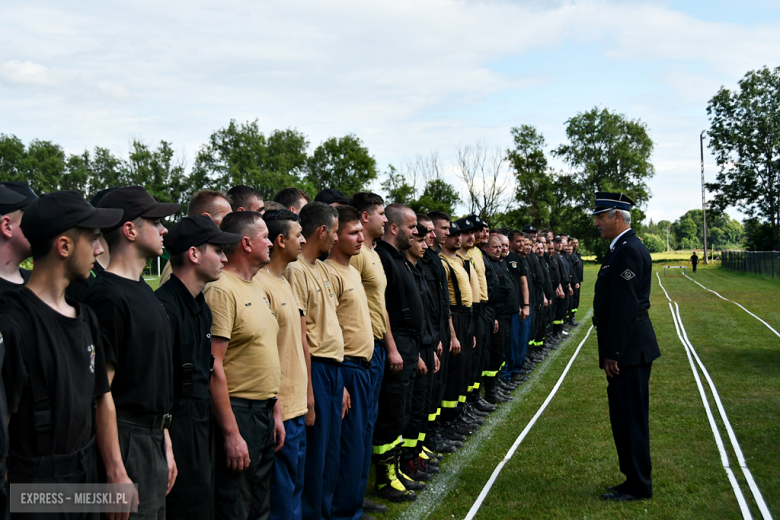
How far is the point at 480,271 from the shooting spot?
937cm

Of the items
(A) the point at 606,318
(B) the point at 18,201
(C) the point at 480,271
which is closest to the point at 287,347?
(B) the point at 18,201

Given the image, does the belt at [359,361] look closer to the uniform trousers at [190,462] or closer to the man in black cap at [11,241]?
the uniform trousers at [190,462]

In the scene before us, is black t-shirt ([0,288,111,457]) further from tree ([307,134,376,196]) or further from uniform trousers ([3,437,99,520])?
tree ([307,134,376,196])

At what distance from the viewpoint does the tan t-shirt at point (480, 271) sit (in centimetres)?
913

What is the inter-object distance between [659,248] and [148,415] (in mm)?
156240

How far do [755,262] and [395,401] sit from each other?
43.1 metres

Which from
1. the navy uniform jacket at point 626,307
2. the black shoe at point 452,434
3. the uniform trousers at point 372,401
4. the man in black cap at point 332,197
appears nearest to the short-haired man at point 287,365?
the uniform trousers at point 372,401

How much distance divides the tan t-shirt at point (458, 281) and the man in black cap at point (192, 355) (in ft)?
15.8

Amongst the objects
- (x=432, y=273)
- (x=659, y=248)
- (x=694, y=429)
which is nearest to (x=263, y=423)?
(x=432, y=273)

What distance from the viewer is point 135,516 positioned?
2.96 meters

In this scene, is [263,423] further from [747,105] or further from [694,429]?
[747,105]

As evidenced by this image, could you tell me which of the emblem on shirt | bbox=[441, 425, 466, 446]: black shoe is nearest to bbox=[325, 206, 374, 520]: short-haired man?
the emblem on shirt

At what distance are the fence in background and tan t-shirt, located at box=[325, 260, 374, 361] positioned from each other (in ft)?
120

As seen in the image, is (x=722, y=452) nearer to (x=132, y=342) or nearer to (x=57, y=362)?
(x=132, y=342)
